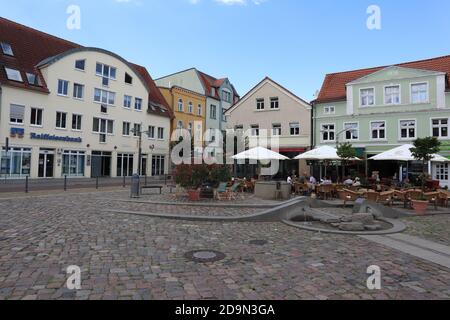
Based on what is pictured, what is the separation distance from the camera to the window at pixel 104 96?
3488 cm

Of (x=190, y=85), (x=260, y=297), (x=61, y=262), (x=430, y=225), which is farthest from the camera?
(x=190, y=85)

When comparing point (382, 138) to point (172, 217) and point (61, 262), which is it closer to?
point (172, 217)

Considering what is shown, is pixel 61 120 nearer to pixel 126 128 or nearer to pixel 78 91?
pixel 78 91

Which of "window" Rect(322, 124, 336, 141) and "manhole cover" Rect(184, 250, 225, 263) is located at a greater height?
"window" Rect(322, 124, 336, 141)

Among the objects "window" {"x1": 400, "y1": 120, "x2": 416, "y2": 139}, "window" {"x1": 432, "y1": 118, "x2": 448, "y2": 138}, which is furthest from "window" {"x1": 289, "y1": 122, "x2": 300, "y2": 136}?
"window" {"x1": 432, "y1": 118, "x2": 448, "y2": 138}

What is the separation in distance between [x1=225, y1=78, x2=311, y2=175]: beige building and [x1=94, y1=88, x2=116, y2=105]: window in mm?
12545

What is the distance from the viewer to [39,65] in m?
30.7

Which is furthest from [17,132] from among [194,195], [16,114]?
[194,195]

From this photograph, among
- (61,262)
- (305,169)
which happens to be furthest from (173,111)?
(61,262)

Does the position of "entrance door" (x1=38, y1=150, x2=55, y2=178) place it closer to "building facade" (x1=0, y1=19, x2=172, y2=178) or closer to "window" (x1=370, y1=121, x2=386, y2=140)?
"building facade" (x1=0, y1=19, x2=172, y2=178)

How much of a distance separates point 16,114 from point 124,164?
39.9 ft

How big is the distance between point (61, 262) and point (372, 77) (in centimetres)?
3099

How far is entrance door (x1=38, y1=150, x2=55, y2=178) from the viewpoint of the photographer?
2965 centimetres

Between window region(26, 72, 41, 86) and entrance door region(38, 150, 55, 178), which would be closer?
window region(26, 72, 41, 86)
